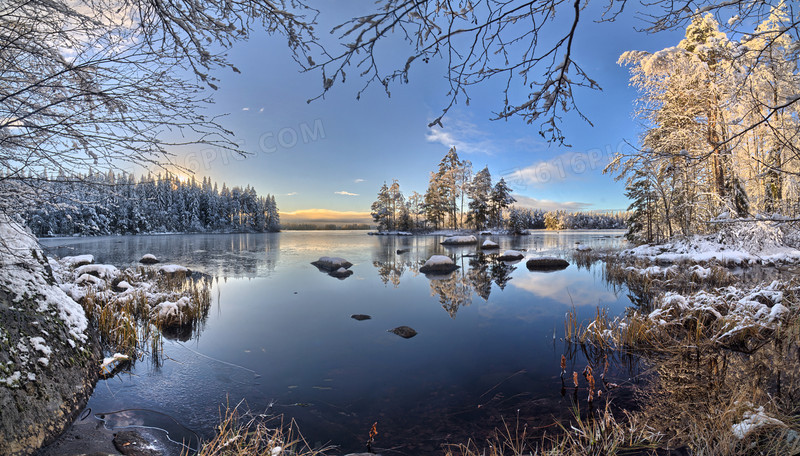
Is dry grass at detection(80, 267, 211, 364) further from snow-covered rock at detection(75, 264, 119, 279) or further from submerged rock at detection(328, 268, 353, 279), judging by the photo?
submerged rock at detection(328, 268, 353, 279)

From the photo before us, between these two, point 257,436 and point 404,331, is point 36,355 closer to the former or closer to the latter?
point 257,436

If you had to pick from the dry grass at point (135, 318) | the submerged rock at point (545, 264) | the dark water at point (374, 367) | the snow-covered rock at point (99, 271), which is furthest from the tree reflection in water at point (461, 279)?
the snow-covered rock at point (99, 271)

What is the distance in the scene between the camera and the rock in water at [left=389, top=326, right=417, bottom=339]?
22.4 feet

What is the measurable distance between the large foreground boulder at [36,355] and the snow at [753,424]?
19.4 ft

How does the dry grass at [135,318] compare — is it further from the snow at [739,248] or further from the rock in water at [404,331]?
the snow at [739,248]

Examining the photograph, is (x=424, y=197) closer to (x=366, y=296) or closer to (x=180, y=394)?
(x=366, y=296)

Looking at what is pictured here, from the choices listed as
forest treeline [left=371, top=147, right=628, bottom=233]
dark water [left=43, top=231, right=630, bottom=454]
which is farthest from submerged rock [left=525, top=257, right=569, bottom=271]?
forest treeline [left=371, top=147, right=628, bottom=233]

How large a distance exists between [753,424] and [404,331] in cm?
521

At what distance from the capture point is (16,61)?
2.71 m

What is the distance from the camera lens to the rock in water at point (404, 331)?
681 centimetres

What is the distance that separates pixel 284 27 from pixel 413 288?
9867 mm

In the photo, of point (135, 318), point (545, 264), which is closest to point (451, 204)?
point (545, 264)

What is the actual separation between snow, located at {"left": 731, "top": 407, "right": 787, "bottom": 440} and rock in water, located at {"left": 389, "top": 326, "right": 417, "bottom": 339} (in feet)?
16.1

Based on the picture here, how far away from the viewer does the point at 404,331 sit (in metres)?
6.95
